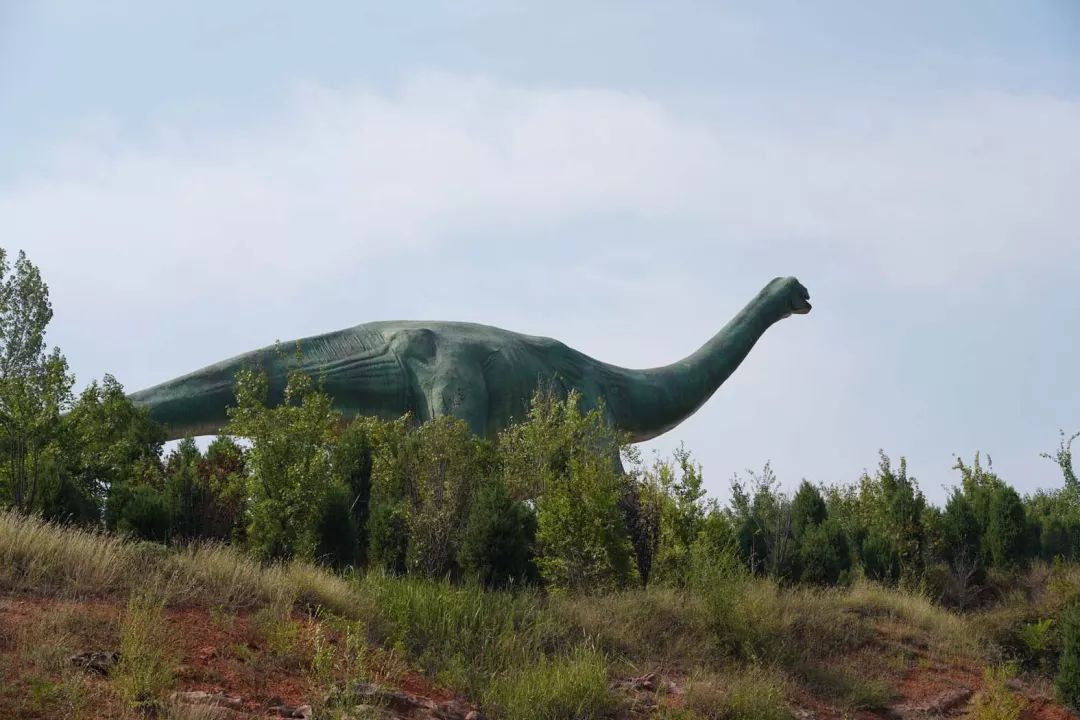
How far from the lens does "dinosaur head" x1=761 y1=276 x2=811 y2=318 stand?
30.8 m

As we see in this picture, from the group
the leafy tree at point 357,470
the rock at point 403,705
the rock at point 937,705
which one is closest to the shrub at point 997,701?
the rock at point 937,705

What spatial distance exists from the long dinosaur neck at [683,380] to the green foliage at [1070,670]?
38.4ft

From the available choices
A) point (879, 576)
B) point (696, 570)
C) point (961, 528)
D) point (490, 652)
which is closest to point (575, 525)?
point (696, 570)

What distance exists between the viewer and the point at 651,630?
1546 centimetres

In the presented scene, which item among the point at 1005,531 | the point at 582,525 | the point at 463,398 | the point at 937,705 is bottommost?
the point at 937,705

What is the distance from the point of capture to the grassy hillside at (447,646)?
1126cm

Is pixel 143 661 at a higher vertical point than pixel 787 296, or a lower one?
lower

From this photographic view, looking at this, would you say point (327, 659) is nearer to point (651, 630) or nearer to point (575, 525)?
point (651, 630)

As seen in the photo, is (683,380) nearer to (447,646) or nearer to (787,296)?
(787,296)

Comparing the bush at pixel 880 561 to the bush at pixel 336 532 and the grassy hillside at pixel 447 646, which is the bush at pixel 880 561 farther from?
the bush at pixel 336 532

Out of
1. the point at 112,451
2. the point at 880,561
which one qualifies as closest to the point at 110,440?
the point at 112,451

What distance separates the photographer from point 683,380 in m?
29.0

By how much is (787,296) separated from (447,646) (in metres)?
19.0

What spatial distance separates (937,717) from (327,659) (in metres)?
6.80
